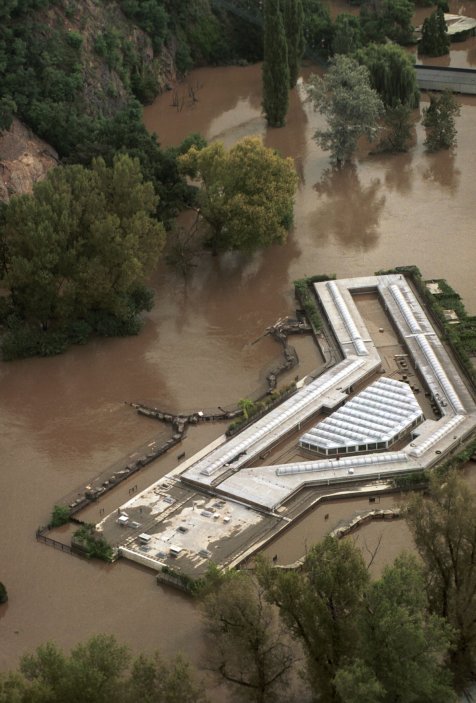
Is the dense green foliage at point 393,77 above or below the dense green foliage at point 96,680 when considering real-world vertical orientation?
above

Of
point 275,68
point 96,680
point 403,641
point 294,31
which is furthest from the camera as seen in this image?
point 294,31

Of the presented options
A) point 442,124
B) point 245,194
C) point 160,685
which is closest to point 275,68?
point 442,124

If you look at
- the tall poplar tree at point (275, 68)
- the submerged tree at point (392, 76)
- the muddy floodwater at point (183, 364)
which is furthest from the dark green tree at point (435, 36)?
the tall poplar tree at point (275, 68)

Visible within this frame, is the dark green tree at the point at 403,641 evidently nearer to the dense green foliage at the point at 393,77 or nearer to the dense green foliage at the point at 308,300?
the dense green foliage at the point at 308,300

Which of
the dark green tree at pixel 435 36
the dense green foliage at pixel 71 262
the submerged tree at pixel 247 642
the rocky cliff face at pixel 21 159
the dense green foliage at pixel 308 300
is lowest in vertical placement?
the submerged tree at pixel 247 642

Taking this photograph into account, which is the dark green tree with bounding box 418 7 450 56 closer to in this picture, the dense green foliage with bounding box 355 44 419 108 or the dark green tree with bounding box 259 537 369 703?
the dense green foliage with bounding box 355 44 419 108

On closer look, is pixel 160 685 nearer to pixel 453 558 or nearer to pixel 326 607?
pixel 326 607

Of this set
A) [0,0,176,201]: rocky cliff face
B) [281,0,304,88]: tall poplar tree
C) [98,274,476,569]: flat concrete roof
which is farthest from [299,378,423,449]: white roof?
[281,0,304,88]: tall poplar tree

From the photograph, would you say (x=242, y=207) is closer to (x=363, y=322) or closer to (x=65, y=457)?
(x=363, y=322)
